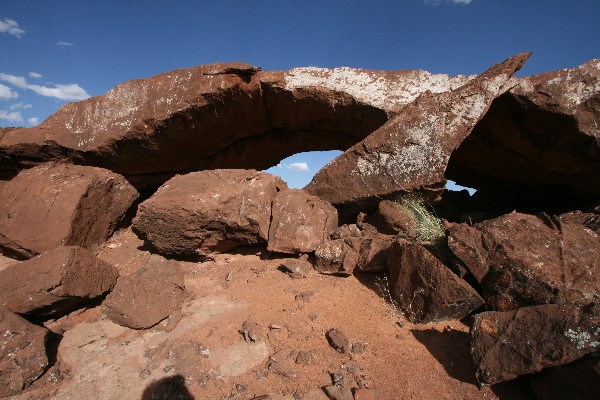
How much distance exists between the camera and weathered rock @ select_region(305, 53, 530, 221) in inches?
131

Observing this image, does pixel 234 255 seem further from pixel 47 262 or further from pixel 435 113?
pixel 435 113

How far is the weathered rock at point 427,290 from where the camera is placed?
2436 mm

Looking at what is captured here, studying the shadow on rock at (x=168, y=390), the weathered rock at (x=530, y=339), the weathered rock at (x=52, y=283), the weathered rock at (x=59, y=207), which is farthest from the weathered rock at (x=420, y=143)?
the weathered rock at (x=59, y=207)

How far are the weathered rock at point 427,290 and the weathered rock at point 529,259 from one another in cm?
15

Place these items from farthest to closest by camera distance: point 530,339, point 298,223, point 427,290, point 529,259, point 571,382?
point 298,223 → point 427,290 → point 529,259 → point 530,339 → point 571,382

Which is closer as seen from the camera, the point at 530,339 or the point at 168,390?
the point at 530,339

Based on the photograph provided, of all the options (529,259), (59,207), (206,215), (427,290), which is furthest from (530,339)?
(59,207)

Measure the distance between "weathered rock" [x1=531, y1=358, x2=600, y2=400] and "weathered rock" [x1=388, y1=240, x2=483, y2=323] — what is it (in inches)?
24.3

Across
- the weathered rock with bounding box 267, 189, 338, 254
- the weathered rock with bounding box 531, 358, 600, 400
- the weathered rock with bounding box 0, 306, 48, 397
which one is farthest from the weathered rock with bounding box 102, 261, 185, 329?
the weathered rock with bounding box 531, 358, 600, 400

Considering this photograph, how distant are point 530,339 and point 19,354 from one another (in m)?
3.25

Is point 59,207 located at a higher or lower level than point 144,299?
higher

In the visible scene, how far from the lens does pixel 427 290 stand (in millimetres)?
2541

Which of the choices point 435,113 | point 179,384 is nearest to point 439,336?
point 179,384

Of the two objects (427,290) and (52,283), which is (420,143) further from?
(52,283)
